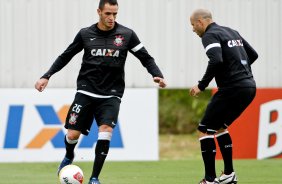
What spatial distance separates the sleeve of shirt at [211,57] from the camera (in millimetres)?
10125

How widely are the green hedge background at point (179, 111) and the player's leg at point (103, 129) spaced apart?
633 inches

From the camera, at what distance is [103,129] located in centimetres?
1026

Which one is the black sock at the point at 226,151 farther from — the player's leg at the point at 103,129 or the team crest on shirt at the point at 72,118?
the team crest on shirt at the point at 72,118

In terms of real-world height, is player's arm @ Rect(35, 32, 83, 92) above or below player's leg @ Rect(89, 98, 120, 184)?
above

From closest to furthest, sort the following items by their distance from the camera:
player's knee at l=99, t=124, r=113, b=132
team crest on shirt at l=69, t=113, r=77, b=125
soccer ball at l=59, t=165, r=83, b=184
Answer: soccer ball at l=59, t=165, r=83, b=184 → player's knee at l=99, t=124, r=113, b=132 → team crest on shirt at l=69, t=113, r=77, b=125

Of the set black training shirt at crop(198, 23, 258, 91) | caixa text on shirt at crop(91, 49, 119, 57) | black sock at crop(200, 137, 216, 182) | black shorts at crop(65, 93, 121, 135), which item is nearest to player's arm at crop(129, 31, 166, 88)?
caixa text on shirt at crop(91, 49, 119, 57)

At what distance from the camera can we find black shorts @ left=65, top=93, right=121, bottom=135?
34.1 feet

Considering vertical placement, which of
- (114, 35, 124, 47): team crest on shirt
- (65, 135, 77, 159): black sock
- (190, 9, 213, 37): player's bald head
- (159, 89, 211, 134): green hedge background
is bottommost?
(159, 89, 211, 134): green hedge background

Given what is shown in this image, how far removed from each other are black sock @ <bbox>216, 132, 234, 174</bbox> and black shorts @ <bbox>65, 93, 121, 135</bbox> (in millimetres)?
1392

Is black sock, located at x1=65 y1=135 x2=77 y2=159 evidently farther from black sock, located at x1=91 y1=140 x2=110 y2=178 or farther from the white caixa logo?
the white caixa logo

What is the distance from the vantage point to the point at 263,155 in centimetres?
1648

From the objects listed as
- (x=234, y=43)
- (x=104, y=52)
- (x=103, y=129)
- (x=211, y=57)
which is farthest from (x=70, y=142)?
(x=234, y=43)

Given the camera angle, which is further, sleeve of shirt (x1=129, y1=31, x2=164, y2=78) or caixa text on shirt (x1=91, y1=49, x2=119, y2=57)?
sleeve of shirt (x1=129, y1=31, x2=164, y2=78)

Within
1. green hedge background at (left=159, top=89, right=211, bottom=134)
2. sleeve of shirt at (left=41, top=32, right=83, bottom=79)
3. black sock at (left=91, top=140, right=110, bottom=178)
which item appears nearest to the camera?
black sock at (left=91, top=140, right=110, bottom=178)
